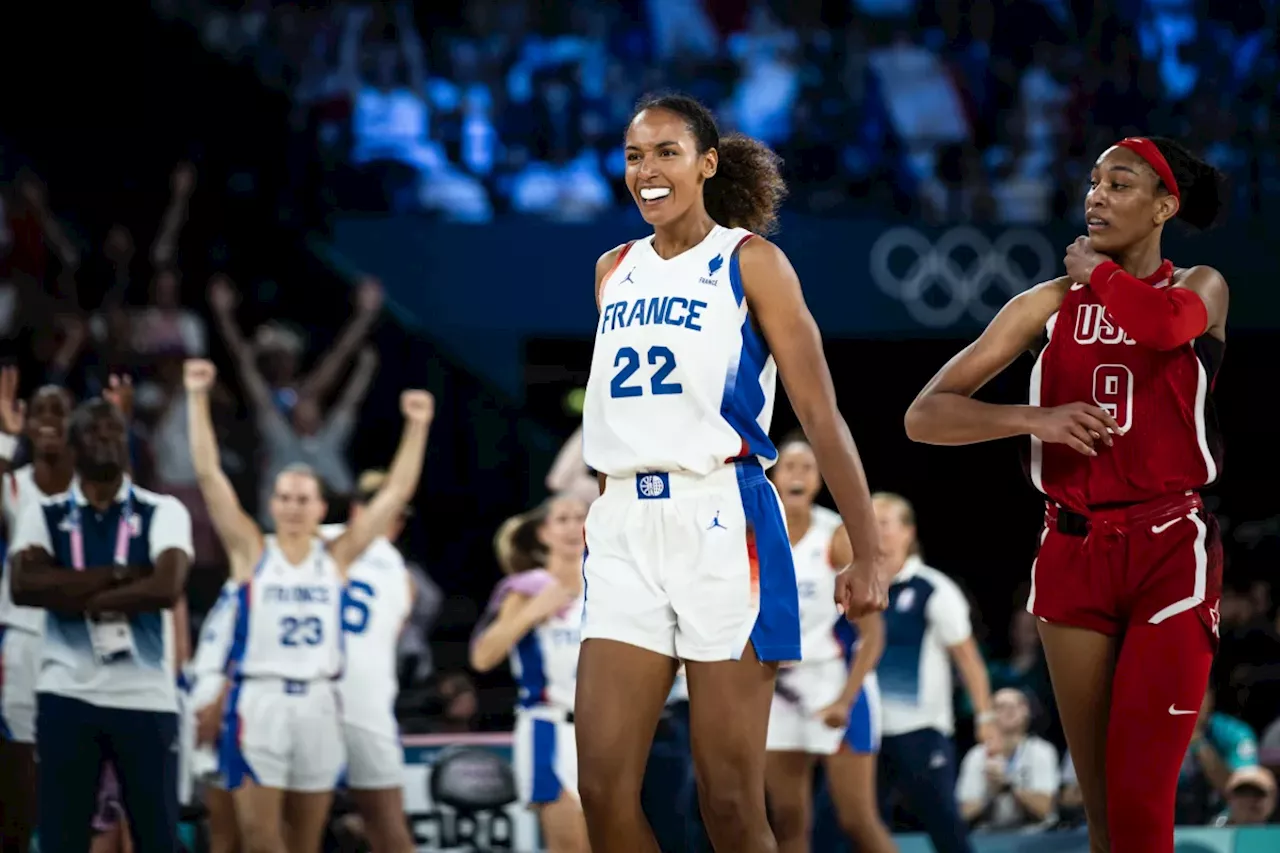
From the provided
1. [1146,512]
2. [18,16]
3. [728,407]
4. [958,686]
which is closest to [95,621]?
[728,407]

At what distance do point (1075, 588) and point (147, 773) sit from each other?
13.0 ft

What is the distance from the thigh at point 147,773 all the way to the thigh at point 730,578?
3.49 meters

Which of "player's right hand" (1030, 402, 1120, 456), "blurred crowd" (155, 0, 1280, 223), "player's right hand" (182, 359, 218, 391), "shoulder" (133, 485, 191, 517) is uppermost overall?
"blurred crowd" (155, 0, 1280, 223)

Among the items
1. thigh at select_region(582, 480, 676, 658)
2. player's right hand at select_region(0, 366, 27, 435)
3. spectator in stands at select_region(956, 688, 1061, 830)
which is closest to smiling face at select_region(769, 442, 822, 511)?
spectator in stands at select_region(956, 688, 1061, 830)

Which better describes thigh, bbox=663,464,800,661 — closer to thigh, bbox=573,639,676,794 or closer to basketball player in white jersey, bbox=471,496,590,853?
thigh, bbox=573,639,676,794

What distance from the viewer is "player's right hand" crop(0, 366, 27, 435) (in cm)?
809

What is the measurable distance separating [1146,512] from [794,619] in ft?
3.49

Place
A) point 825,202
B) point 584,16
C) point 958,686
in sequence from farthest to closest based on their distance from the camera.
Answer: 1. point 584,16
2. point 825,202
3. point 958,686

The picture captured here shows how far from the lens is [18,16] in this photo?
1396cm

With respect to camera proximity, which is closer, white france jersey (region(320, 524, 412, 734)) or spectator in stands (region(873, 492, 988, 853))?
white france jersey (region(320, 524, 412, 734))

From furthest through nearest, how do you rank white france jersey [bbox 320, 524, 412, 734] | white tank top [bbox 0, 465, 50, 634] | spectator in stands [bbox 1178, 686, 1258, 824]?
spectator in stands [bbox 1178, 686, 1258, 824], white france jersey [bbox 320, 524, 412, 734], white tank top [bbox 0, 465, 50, 634]

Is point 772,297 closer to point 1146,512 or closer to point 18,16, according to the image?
point 1146,512

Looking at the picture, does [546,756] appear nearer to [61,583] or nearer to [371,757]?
[371,757]

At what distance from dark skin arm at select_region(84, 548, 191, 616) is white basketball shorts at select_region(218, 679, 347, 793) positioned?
1.59 metres
